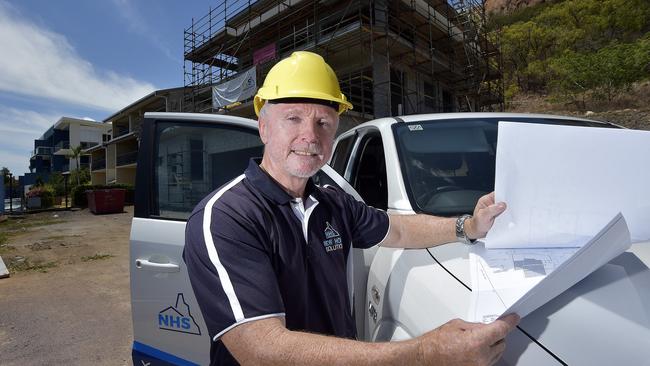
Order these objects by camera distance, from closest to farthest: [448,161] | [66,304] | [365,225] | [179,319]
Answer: [365,225]
[179,319]
[448,161]
[66,304]

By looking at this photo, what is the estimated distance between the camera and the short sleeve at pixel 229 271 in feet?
3.18

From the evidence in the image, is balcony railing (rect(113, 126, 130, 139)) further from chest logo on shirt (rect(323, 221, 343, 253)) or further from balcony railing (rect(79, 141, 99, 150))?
chest logo on shirt (rect(323, 221, 343, 253))

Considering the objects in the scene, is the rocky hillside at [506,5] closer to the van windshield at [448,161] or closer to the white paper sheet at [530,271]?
the van windshield at [448,161]

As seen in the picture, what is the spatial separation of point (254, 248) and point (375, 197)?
1.69 meters

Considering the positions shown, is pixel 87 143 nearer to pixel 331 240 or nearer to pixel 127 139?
pixel 127 139

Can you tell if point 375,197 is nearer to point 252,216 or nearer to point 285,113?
point 285,113

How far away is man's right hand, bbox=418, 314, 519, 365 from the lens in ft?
2.48

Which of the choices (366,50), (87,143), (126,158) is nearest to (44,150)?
(87,143)

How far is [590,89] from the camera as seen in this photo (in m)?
21.8

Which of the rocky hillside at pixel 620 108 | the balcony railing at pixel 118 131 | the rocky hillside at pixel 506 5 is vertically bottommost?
the rocky hillside at pixel 620 108

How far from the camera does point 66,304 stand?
521 centimetres

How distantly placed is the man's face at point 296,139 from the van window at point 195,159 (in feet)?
2.92

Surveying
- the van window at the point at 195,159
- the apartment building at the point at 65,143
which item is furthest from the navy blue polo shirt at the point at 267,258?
the apartment building at the point at 65,143

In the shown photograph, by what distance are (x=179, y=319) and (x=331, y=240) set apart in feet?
3.67
